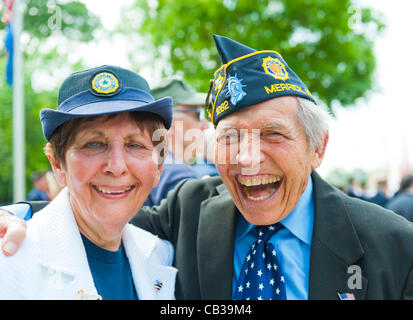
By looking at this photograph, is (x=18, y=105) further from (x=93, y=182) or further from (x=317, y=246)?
(x=317, y=246)

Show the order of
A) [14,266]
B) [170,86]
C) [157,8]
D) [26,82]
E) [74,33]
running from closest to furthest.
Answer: [14,266] → [170,86] → [157,8] → [74,33] → [26,82]

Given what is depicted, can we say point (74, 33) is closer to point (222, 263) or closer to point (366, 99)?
point (366, 99)

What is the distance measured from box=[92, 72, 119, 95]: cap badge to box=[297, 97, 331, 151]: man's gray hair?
1015 millimetres

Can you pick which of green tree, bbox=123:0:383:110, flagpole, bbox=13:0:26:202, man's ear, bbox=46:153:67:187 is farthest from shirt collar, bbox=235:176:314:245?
flagpole, bbox=13:0:26:202

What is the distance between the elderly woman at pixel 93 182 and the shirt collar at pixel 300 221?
24.1 inches

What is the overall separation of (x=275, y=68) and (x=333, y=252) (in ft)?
3.48

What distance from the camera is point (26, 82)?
22578 mm

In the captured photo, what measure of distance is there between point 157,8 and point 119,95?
1005 cm

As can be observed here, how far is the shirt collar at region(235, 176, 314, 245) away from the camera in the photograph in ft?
7.41

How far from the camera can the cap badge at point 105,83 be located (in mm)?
2043

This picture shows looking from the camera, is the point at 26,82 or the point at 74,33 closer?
the point at 74,33

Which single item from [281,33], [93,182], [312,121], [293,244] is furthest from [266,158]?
[281,33]

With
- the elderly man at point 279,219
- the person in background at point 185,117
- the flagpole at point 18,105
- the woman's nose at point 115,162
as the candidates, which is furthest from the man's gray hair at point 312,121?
the flagpole at point 18,105
